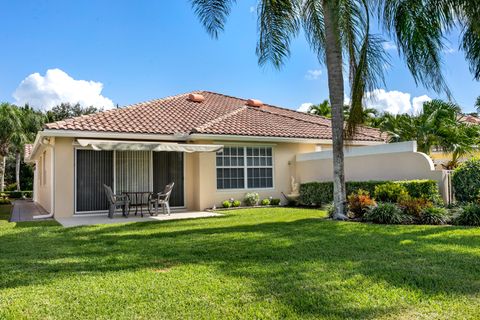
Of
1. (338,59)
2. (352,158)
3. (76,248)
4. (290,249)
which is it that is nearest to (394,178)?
(352,158)

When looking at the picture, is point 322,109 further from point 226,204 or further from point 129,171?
point 129,171

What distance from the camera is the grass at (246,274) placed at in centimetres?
576

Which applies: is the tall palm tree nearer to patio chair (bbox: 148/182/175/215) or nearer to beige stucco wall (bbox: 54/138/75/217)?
patio chair (bbox: 148/182/175/215)

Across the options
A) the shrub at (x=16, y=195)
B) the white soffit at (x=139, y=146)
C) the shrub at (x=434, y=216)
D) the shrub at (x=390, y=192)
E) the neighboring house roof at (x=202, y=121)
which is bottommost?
the shrub at (x=434, y=216)

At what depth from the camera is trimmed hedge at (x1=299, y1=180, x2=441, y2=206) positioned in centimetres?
1669

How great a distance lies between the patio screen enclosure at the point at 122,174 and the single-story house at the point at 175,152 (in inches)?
1.9

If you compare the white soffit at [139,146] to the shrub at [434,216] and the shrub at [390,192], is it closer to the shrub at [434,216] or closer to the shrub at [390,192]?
the shrub at [390,192]

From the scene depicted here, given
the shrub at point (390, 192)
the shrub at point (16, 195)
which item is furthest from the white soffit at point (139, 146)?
the shrub at point (16, 195)

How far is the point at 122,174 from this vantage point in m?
20.4

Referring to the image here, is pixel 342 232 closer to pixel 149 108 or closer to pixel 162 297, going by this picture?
pixel 162 297

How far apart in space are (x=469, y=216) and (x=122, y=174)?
51.7ft

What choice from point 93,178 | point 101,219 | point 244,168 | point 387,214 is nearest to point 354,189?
point 387,214

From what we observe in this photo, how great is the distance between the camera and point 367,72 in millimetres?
13992

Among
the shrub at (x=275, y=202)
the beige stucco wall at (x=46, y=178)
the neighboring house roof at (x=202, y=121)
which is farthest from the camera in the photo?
the shrub at (x=275, y=202)
